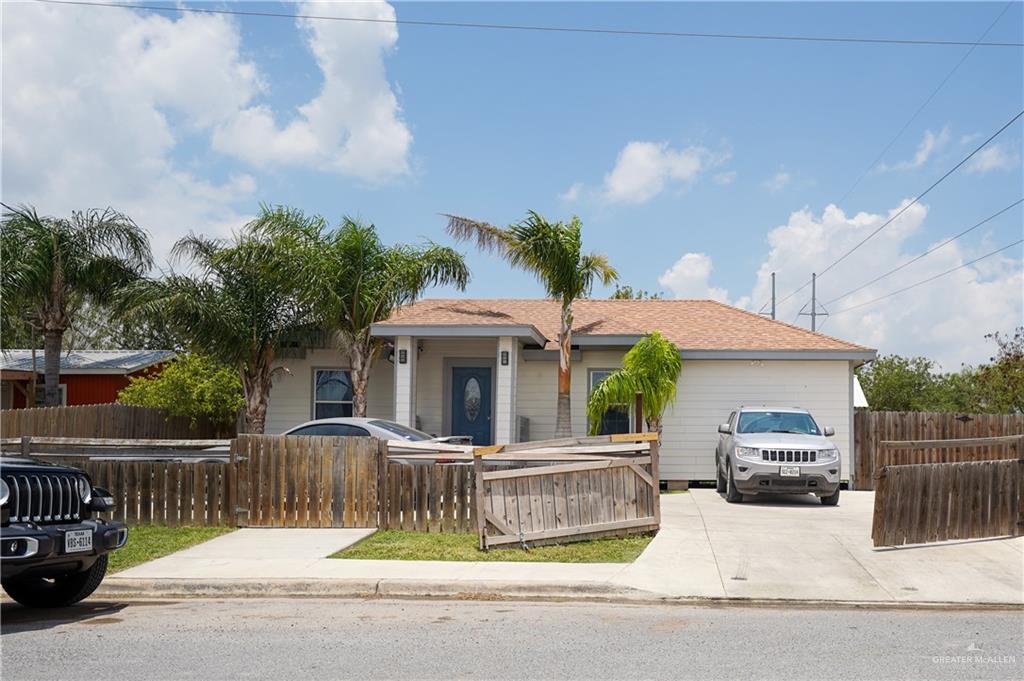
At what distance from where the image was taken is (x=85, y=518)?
28.5ft

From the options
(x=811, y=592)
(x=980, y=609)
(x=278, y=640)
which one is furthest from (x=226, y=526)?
(x=980, y=609)

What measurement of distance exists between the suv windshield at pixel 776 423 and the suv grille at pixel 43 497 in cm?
1145

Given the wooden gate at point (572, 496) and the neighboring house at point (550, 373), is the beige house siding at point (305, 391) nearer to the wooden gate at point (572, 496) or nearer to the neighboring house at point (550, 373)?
the neighboring house at point (550, 373)

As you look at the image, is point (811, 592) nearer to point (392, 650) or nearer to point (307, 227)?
point (392, 650)

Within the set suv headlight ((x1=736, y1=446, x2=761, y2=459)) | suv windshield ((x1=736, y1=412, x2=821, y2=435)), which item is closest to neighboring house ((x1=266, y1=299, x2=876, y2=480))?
suv windshield ((x1=736, y1=412, x2=821, y2=435))

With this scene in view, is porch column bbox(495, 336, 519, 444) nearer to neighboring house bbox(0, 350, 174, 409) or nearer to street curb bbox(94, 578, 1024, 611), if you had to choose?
street curb bbox(94, 578, 1024, 611)

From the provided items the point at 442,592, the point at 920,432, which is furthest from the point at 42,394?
the point at 442,592

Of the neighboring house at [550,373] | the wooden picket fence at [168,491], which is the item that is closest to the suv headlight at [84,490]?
the wooden picket fence at [168,491]

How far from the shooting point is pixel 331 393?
73.8 feet

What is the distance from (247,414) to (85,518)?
13679 mm

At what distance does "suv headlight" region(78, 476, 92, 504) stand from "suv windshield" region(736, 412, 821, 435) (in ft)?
36.8

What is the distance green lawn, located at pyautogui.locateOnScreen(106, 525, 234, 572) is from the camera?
1106cm

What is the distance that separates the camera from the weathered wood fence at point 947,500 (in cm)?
1182

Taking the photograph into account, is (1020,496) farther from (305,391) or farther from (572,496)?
(305,391)
